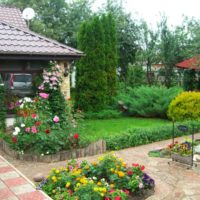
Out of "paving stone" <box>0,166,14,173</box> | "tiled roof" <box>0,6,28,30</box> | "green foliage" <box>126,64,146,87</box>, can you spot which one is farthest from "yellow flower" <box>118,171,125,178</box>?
"green foliage" <box>126,64,146,87</box>

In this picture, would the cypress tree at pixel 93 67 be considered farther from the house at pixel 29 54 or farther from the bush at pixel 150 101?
the house at pixel 29 54

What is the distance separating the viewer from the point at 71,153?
6977 millimetres

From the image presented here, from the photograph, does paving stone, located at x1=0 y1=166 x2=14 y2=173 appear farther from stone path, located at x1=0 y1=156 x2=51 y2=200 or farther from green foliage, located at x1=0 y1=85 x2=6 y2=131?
green foliage, located at x1=0 y1=85 x2=6 y2=131

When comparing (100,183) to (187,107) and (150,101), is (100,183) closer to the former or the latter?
(187,107)

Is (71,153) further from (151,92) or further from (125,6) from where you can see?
(125,6)

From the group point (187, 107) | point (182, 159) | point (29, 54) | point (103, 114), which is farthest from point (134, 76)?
point (182, 159)

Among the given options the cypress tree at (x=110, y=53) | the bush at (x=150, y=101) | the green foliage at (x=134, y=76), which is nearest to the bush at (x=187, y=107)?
the bush at (x=150, y=101)

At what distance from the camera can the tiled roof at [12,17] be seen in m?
12.2

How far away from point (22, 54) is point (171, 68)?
11.8 m

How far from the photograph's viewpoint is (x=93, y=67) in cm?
1331

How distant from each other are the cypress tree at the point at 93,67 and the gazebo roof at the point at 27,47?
12.1 ft

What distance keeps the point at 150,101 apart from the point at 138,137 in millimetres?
4769

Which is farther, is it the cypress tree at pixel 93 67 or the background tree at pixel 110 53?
the background tree at pixel 110 53

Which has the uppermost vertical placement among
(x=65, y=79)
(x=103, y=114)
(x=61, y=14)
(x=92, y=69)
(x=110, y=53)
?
(x=61, y=14)
